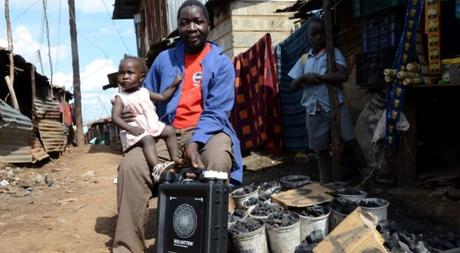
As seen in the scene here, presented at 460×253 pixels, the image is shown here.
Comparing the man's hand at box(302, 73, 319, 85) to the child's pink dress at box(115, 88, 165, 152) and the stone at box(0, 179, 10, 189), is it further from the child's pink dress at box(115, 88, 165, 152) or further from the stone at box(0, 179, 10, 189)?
the stone at box(0, 179, 10, 189)

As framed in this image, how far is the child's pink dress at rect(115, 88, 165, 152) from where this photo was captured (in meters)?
3.23

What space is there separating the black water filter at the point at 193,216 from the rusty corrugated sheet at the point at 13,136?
6.06m

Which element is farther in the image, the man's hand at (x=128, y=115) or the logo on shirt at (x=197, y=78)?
the man's hand at (x=128, y=115)

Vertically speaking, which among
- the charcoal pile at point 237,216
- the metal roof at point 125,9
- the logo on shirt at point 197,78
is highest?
the metal roof at point 125,9

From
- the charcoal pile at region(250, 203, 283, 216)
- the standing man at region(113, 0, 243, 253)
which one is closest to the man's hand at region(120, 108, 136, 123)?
the standing man at region(113, 0, 243, 253)

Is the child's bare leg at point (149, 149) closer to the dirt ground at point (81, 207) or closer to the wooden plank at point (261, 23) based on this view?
the dirt ground at point (81, 207)

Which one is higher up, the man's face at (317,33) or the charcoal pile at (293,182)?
the man's face at (317,33)

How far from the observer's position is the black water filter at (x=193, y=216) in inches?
88.7

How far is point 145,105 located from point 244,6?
6630 millimetres

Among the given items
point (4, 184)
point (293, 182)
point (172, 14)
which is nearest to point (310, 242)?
point (293, 182)

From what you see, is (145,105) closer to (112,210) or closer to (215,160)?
(215,160)

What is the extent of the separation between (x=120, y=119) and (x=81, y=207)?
277 cm

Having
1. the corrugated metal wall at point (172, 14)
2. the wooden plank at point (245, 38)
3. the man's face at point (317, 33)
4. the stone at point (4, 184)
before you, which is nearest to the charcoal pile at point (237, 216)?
the man's face at point (317, 33)

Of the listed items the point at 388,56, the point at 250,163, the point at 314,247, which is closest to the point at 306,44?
the point at 388,56
